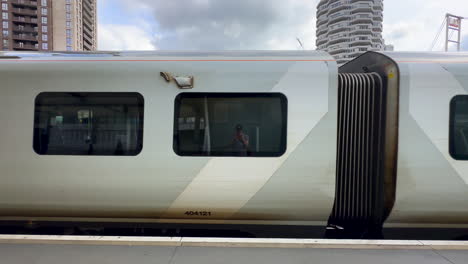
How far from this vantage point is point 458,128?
10.6 feet

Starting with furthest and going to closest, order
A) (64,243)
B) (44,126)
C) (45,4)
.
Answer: (45,4) → (44,126) → (64,243)

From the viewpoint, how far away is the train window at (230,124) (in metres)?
3.27

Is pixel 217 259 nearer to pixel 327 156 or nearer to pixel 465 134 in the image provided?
pixel 327 156

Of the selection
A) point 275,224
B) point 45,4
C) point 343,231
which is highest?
point 45,4

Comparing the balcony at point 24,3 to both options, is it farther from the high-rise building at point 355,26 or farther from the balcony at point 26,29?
the high-rise building at point 355,26

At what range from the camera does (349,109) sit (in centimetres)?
334

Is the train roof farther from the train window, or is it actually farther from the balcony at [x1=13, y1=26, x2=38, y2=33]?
the balcony at [x1=13, y1=26, x2=38, y2=33]

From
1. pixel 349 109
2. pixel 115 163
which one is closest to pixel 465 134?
pixel 349 109

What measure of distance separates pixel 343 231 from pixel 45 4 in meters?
105

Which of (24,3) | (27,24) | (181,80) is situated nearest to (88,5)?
(24,3)

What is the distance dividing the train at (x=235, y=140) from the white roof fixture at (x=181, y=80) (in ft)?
0.06

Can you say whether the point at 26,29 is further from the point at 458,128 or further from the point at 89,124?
the point at 458,128

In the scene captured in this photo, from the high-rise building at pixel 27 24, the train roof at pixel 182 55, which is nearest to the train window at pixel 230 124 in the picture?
the train roof at pixel 182 55

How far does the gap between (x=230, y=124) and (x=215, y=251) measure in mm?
1533
